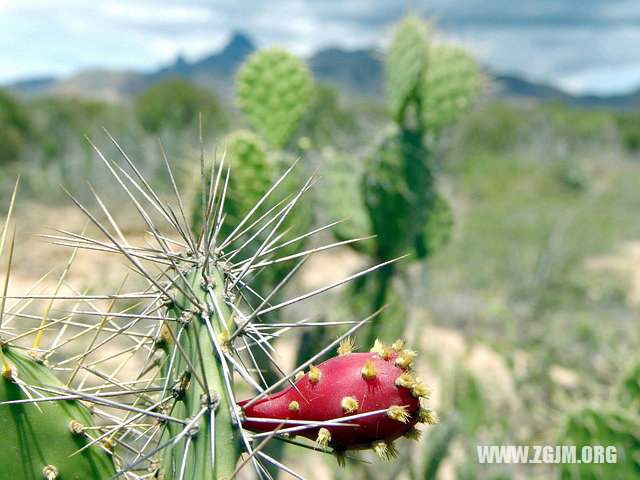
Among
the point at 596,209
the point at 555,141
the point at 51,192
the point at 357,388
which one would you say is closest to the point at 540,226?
the point at 596,209

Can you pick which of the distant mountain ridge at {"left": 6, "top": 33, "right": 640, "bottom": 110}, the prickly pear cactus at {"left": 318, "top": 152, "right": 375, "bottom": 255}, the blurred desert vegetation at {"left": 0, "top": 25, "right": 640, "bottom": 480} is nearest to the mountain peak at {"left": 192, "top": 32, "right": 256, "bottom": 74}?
the distant mountain ridge at {"left": 6, "top": 33, "right": 640, "bottom": 110}

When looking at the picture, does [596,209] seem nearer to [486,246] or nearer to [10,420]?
[486,246]

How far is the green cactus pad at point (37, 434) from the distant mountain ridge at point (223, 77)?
47862 millimetres

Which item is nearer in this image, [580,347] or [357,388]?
[357,388]

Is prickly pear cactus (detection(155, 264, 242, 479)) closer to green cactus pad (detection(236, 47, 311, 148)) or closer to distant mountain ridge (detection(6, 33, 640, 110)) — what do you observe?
green cactus pad (detection(236, 47, 311, 148))

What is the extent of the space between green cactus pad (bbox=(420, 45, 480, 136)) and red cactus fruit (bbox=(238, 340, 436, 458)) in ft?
7.16

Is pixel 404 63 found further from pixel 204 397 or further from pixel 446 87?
pixel 204 397

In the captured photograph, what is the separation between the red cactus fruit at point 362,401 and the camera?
0.78 m

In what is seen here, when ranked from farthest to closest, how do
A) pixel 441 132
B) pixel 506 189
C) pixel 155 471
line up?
pixel 506 189
pixel 441 132
pixel 155 471

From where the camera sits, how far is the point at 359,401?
792 mm

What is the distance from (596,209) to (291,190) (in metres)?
13.0

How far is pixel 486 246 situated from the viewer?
413 inches

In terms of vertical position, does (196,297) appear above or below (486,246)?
above

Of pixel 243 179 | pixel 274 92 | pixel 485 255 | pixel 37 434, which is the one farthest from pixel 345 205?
pixel 485 255
